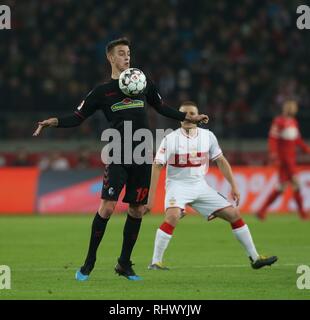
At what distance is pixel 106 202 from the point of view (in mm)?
10211

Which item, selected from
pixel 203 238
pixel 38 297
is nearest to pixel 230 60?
pixel 203 238

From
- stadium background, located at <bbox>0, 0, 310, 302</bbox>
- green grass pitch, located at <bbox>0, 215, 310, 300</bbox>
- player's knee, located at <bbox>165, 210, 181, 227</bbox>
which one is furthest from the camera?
stadium background, located at <bbox>0, 0, 310, 302</bbox>

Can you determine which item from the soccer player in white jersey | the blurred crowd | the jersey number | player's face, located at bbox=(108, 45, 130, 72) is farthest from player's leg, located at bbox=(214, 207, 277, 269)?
the blurred crowd

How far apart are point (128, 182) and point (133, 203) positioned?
0.24m

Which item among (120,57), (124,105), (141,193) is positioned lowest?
(141,193)

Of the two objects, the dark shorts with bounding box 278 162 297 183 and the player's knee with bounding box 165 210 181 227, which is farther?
the dark shorts with bounding box 278 162 297 183

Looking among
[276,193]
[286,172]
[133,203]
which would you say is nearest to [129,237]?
[133,203]

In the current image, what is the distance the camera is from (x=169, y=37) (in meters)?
28.9

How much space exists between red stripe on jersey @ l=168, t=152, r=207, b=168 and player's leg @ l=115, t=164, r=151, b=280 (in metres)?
1.33

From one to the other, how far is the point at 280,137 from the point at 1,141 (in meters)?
8.06

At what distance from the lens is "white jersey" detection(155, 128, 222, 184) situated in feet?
38.4

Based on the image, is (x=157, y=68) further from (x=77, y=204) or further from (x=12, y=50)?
(x=77, y=204)

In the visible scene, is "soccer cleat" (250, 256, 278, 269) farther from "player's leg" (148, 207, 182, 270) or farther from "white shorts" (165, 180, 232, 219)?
"player's leg" (148, 207, 182, 270)

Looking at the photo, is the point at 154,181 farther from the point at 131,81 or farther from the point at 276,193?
the point at 276,193
